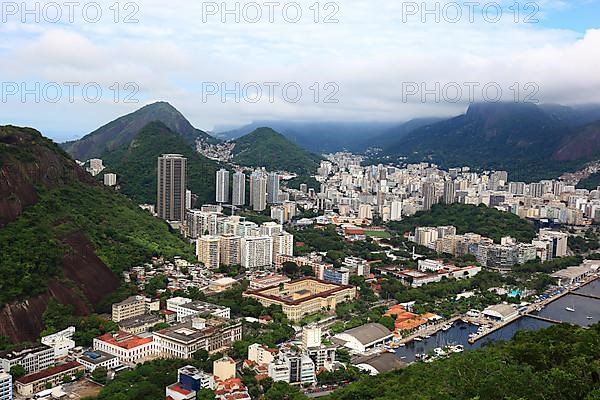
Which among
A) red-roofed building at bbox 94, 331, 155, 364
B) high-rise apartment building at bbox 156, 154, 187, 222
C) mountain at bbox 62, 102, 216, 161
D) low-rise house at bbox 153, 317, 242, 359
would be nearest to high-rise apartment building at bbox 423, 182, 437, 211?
high-rise apartment building at bbox 156, 154, 187, 222

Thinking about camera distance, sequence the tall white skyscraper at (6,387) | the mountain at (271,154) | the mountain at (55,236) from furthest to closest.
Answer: the mountain at (271,154)
the mountain at (55,236)
the tall white skyscraper at (6,387)

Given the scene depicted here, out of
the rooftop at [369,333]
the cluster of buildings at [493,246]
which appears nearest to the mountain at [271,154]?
the cluster of buildings at [493,246]

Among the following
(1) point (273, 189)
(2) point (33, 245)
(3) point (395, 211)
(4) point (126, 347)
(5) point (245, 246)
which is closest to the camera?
(4) point (126, 347)

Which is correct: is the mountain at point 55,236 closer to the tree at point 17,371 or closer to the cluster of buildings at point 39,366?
the cluster of buildings at point 39,366

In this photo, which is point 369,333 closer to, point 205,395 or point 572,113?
point 205,395

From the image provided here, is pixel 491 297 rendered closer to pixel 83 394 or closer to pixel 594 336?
pixel 594 336

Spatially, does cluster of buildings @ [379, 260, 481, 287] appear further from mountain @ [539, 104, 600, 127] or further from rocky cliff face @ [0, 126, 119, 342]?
mountain @ [539, 104, 600, 127]

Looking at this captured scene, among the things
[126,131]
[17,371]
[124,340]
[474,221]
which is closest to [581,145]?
[474,221]
